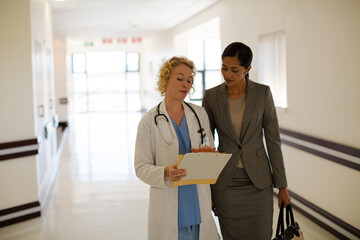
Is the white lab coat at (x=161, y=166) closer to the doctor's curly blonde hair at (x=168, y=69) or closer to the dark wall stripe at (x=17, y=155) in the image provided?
the doctor's curly blonde hair at (x=168, y=69)

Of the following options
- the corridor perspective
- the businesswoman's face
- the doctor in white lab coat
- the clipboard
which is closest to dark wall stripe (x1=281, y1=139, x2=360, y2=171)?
the corridor perspective

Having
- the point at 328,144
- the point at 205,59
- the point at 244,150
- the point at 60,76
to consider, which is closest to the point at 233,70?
the point at 244,150

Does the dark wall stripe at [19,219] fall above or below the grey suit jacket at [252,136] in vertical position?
below

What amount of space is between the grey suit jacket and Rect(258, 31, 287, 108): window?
337 cm

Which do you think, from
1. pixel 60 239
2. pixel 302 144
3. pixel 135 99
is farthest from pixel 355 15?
pixel 135 99

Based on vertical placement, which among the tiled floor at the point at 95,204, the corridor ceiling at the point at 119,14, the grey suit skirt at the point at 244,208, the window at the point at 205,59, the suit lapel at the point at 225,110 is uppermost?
the corridor ceiling at the point at 119,14

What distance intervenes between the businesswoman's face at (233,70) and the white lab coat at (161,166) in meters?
0.38

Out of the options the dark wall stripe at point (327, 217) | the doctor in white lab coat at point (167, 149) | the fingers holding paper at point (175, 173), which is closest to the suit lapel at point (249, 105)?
the doctor in white lab coat at point (167, 149)

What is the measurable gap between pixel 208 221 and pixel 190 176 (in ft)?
1.22

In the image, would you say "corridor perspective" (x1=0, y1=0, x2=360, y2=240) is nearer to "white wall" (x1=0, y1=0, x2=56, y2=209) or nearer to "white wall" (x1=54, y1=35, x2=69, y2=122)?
"white wall" (x1=0, y1=0, x2=56, y2=209)

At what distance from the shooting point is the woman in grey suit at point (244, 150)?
2.43m

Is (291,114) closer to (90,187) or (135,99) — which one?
(90,187)

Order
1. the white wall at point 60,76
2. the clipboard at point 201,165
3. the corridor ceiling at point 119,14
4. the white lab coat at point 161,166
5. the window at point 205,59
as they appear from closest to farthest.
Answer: the clipboard at point 201,165 → the white lab coat at point 161,166 → the corridor ceiling at point 119,14 → the window at point 205,59 → the white wall at point 60,76

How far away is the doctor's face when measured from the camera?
2266mm
